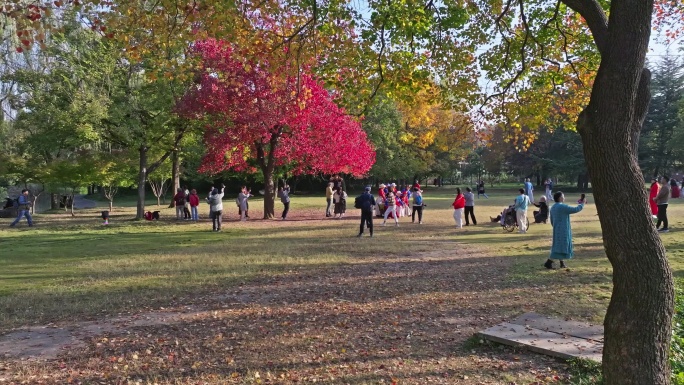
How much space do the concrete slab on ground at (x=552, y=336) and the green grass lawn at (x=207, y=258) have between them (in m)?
0.67

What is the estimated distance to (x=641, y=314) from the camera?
336 centimetres

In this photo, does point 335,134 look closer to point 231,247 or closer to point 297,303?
point 231,247

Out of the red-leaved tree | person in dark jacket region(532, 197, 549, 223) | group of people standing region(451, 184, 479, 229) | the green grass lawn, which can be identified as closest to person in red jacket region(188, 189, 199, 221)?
the red-leaved tree

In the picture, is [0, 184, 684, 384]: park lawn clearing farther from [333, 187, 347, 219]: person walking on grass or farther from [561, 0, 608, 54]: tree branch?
[333, 187, 347, 219]: person walking on grass

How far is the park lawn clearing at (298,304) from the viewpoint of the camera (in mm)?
4574

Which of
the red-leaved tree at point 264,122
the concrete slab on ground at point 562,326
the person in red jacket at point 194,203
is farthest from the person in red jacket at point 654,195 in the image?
the person in red jacket at point 194,203

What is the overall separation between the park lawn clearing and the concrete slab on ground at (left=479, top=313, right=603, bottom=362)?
16 centimetres

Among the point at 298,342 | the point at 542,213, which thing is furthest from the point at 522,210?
the point at 298,342

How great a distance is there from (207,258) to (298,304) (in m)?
4.94

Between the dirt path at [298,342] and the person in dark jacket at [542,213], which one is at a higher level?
the person in dark jacket at [542,213]

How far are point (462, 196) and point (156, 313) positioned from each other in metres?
12.6

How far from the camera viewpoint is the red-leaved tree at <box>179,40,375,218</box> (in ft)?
63.8

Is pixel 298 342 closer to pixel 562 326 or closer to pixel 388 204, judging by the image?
pixel 562 326

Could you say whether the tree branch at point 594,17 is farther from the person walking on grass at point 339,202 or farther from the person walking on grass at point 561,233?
the person walking on grass at point 339,202
